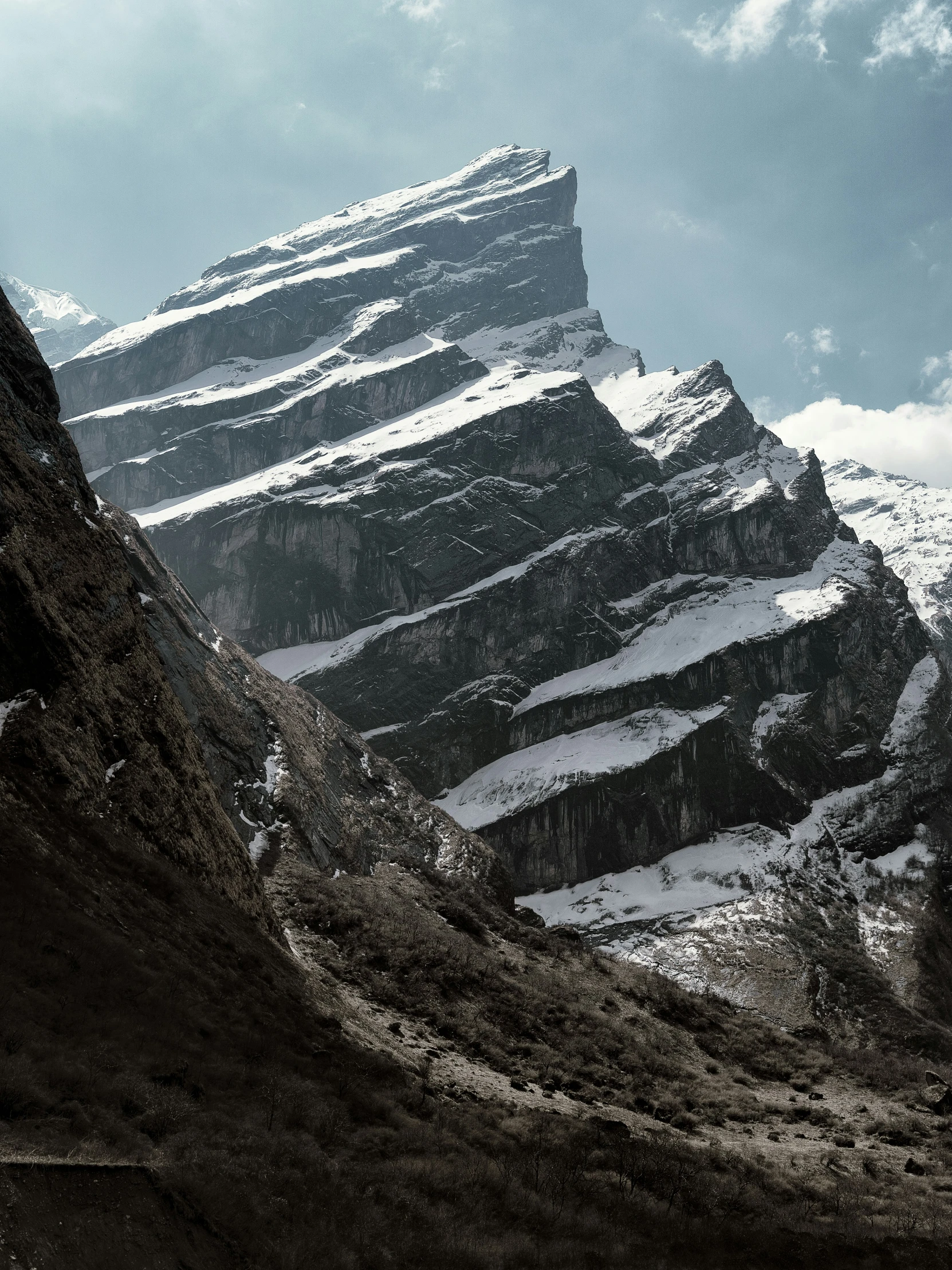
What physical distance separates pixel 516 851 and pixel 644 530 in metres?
79.4

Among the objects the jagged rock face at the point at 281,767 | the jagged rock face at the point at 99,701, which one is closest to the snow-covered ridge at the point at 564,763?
the jagged rock face at the point at 281,767

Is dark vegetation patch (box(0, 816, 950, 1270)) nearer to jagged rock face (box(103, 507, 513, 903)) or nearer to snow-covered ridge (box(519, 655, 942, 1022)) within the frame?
jagged rock face (box(103, 507, 513, 903))

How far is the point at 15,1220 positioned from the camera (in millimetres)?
9914

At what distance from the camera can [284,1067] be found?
21.0m

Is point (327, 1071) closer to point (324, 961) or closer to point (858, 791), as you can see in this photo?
point (324, 961)

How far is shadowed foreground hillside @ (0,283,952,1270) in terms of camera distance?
13.5m

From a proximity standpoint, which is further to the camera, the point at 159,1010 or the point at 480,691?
the point at 480,691

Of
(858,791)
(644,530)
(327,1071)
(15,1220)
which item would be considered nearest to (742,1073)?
(327,1071)

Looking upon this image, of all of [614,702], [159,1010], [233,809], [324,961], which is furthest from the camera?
[614,702]

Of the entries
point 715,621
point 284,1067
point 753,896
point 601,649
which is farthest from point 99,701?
point 715,621

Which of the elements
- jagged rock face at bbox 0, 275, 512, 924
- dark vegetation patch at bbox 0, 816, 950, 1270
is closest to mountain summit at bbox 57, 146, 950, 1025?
jagged rock face at bbox 0, 275, 512, 924

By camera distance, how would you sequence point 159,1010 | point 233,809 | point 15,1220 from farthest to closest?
point 233,809
point 159,1010
point 15,1220

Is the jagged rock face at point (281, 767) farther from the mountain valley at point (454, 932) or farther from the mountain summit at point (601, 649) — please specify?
the mountain summit at point (601, 649)

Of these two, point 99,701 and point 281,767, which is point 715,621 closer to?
point 281,767
